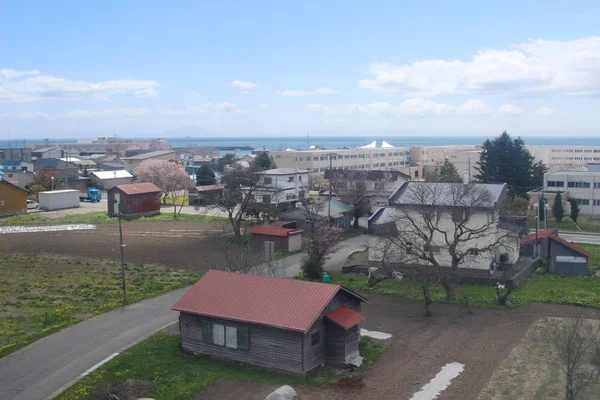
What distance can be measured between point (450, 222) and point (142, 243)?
18.7 meters

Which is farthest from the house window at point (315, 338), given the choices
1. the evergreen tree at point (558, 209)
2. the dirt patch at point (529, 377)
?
the evergreen tree at point (558, 209)

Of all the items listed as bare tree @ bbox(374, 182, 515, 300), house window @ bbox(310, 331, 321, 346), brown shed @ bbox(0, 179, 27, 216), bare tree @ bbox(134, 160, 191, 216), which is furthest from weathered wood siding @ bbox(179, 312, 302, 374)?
bare tree @ bbox(134, 160, 191, 216)

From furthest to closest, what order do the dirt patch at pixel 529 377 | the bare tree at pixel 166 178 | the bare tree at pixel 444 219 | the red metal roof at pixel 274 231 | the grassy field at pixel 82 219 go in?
the bare tree at pixel 166 178, the grassy field at pixel 82 219, the red metal roof at pixel 274 231, the bare tree at pixel 444 219, the dirt patch at pixel 529 377

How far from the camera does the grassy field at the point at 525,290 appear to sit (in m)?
22.6

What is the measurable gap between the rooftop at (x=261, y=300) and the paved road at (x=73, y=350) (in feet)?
8.77

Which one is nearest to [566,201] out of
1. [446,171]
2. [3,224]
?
[446,171]

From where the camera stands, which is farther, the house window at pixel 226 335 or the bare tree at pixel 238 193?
the bare tree at pixel 238 193

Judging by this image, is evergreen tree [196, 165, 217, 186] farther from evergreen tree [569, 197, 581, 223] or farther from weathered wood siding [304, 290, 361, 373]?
weathered wood siding [304, 290, 361, 373]

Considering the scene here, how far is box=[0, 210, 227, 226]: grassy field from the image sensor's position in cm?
4375

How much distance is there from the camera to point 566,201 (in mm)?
46188

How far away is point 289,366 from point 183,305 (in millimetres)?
3752

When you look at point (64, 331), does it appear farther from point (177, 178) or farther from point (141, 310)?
point (177, 178)

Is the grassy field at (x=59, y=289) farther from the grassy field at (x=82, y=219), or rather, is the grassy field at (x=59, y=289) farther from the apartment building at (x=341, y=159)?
the apartment building at (x=341, y=159)

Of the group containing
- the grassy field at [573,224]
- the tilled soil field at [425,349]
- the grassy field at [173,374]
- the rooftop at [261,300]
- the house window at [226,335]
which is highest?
the rooftop at [261,300]
